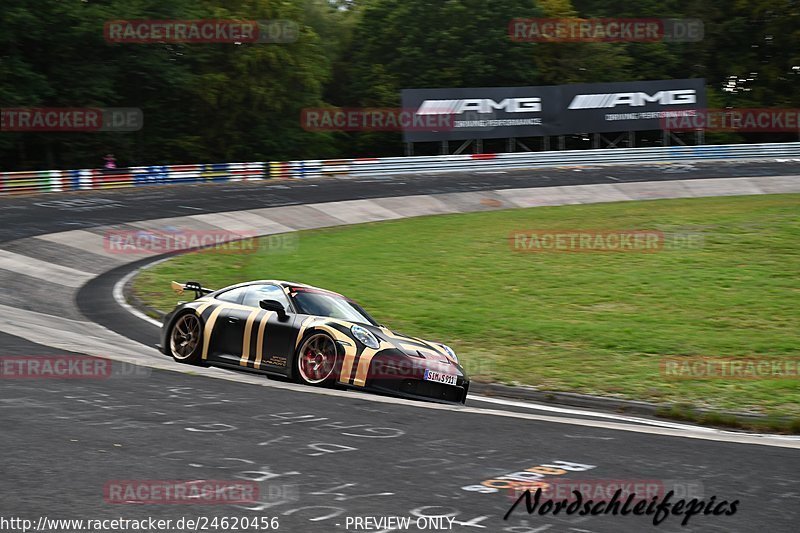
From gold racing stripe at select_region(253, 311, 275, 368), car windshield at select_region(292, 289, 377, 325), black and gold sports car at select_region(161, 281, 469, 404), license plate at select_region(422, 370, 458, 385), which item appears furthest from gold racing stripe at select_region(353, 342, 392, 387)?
gold racing stripe at select_region(253, 311, 275, 368)

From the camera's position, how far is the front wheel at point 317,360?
10117mm

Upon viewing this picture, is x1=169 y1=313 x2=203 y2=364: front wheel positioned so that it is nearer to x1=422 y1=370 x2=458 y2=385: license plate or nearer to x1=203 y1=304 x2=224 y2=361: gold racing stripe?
x1=203 y1=304 x2=224 y2=361: gold racing stripe

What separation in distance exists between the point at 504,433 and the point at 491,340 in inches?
259

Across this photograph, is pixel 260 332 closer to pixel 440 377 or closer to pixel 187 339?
pixel 187 339

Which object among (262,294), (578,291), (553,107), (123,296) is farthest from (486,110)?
(262,294)

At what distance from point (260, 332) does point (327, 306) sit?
0.84 meters

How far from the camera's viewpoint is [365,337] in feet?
33.2

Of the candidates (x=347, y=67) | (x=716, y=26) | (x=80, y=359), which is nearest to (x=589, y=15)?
(x=716, y=26)

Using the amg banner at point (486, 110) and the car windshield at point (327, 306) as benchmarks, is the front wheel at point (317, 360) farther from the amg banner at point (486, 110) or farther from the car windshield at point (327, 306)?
the amg banner at point (486, 110)

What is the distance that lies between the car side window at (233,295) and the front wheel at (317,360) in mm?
1416

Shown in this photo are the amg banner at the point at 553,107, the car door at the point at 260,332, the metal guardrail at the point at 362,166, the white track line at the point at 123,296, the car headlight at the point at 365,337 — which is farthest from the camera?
the amg banner at the point at 553,107

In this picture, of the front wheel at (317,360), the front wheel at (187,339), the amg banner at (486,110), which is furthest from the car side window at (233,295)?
the amg banner at (486,110)

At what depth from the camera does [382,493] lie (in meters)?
5.90

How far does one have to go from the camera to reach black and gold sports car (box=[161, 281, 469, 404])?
32.8ft
